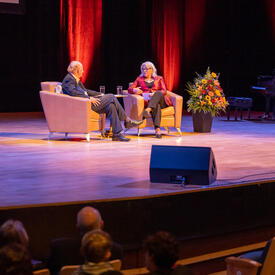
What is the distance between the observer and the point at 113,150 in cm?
628

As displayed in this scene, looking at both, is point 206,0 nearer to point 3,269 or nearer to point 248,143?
point 248,143

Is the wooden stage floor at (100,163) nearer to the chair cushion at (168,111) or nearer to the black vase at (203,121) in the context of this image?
the black vase at (203,121)

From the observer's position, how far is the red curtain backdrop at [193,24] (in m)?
12.4

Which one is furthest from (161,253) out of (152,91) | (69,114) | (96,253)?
(152,91)

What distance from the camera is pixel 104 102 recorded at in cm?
720

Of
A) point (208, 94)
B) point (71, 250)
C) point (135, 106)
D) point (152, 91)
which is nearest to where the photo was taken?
point (71, 250)

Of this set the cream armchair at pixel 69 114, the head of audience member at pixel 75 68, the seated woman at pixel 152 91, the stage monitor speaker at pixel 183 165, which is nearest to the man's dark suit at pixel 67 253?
the stage monitor speaker at pixel 183 165

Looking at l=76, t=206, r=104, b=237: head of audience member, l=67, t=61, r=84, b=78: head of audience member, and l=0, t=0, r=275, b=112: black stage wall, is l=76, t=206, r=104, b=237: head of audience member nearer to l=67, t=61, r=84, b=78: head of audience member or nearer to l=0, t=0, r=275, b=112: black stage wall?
l=67, t=61, r=84, b=78: head of audience member

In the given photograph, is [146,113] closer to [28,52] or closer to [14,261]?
[28,52]

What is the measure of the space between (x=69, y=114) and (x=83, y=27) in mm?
4390

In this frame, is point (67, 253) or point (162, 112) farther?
point (162, 112)

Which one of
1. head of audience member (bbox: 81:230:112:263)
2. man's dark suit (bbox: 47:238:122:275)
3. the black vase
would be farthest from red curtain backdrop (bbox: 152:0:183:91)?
head of audience member (bbox: 81:230:112:263)

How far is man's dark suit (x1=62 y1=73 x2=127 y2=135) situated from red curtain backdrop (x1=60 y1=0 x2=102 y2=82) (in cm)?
387

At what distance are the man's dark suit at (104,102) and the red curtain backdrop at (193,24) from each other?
5684mm
